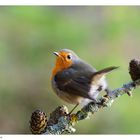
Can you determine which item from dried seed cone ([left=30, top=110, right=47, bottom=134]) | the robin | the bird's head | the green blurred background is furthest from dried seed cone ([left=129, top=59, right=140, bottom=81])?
the green blurred background

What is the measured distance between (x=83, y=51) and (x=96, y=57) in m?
0.10

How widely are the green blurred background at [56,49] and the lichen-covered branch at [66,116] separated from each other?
1155 mm

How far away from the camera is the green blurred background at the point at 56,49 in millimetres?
2355

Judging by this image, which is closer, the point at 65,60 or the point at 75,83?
the point at 75,83

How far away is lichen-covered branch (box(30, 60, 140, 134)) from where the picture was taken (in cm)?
100

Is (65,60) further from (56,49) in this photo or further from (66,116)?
(56,49)

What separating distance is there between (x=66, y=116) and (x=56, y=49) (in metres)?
1.50

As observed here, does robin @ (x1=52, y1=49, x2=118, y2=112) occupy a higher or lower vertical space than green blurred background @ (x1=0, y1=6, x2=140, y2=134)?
lower

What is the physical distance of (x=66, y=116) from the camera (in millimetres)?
1042

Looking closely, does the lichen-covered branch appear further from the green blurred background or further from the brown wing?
the green blurred background

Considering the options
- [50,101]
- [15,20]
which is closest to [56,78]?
[50,101]

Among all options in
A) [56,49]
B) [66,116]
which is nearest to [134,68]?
[66,116]

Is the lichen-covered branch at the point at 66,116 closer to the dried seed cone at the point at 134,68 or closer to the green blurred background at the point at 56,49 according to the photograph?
the dried seed cone at the point at 134,68

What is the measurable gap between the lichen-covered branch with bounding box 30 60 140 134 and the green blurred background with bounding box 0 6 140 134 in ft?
3.79
